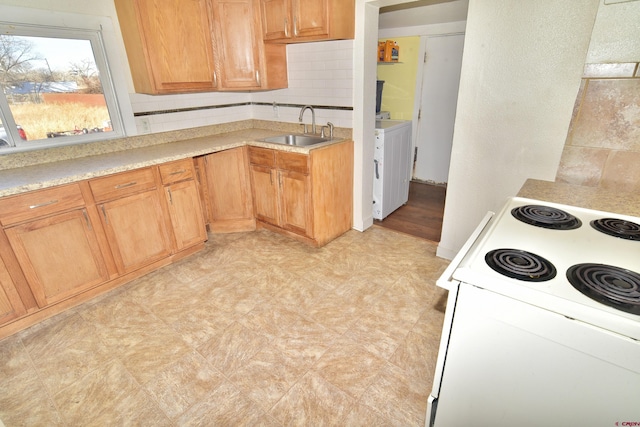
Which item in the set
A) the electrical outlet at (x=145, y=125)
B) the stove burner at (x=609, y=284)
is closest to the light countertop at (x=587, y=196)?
the stove burner at (x=609, y=284)

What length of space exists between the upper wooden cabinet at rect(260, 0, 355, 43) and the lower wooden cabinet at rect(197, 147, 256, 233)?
42.3 inches


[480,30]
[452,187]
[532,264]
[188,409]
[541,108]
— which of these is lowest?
[188,409]

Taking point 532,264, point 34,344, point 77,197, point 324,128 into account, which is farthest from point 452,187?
point 34,344

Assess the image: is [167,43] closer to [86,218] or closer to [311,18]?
[311,18]

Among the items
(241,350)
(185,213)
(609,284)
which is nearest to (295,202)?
(185,213)

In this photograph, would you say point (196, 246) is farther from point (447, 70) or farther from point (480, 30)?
point (447, 70)

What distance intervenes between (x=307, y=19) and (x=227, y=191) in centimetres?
166

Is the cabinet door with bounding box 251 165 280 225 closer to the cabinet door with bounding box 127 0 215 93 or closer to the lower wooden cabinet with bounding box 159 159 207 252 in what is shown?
the lower wooden cabinet with bounding box 159 159 207 252

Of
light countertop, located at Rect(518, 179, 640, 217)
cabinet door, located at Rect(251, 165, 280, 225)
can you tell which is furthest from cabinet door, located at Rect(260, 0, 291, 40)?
light countertop, located at Rect(518, 179, 640, 217)

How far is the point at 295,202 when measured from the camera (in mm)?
2893

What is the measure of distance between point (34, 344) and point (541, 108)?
3.39 meters

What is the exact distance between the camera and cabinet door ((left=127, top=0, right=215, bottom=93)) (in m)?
2.42

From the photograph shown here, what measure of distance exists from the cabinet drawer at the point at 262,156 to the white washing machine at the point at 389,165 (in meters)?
1.05

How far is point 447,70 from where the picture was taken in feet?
13.4
